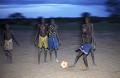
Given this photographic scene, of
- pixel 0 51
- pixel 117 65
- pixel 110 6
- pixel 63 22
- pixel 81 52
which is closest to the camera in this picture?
pixel 81 52

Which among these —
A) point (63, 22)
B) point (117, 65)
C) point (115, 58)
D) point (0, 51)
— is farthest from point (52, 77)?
point (63, 22)

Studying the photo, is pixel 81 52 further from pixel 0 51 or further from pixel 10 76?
pixel 0 51

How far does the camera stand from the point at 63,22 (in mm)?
41875

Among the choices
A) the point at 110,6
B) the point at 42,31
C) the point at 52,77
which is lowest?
the point at 52,77

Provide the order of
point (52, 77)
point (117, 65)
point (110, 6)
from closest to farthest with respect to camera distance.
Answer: point (52, 77), point (117, 65), point (110, 6)

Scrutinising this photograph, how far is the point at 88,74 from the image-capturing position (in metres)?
9.33

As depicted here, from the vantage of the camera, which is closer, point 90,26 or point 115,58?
point 90,26

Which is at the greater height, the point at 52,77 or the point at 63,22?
the point at 63,22

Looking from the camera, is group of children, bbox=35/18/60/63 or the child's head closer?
the child's head

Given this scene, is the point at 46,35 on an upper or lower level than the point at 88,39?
upper

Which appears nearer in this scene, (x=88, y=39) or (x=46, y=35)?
(x=88, y=39)

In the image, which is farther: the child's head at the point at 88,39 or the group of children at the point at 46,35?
the group of children at the point at 46,35

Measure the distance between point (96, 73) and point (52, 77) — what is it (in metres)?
1.38

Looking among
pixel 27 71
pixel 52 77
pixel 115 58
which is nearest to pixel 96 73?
pixel 52 77
